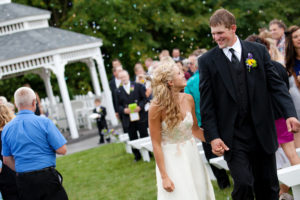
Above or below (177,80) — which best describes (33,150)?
below

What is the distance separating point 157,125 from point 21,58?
15661 mm

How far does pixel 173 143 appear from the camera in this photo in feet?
17.1

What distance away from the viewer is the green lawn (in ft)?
28.2

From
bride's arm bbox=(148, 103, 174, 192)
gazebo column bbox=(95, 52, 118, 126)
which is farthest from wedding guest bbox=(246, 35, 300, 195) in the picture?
gazebo column bbox=(95, 52, 118, 126)

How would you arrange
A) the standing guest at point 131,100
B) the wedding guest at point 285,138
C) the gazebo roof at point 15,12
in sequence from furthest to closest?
the gazebo roof at point 15,12 → the standing guest at point 131,100 → the wedding guest at point 285,138

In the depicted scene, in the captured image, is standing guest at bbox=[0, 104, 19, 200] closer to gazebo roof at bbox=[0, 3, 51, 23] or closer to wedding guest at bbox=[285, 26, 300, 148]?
wedding guest at bbox=[285, 26, 300, 148]

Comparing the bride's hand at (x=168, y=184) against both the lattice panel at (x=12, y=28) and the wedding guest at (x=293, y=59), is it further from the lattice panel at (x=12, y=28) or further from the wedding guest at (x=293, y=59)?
the lattice panel at (x=12, y=28)

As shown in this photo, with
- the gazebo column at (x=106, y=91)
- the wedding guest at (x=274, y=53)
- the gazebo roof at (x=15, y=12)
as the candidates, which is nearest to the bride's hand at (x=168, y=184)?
the wedding guest at (x=274, y=53)

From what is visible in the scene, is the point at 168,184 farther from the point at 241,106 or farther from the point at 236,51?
the point at 236,51

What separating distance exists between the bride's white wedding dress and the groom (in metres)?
0.46

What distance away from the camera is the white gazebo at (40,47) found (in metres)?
19.9

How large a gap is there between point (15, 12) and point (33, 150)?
17905 mm

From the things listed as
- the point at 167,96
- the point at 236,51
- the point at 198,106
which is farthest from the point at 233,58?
the point at 198,106

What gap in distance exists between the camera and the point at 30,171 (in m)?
5.62
